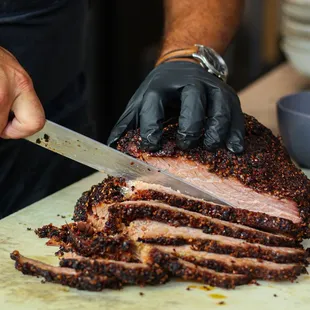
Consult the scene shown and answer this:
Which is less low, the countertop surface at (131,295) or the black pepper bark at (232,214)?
the black pepper bark at (232,214)

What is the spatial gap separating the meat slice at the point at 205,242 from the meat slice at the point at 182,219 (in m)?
0.02

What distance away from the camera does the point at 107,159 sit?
8.73 ft

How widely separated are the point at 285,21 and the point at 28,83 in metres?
2.34

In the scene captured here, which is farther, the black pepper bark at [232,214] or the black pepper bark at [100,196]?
the black pepper bark at [100,196]

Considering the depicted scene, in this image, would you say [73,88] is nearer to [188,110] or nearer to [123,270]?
[188,110]

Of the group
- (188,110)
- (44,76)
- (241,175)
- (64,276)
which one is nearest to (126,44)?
(44,76)

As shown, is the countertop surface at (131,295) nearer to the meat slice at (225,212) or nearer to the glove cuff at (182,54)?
the meat slice at (225,212)

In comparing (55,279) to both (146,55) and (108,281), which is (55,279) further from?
(146,55)

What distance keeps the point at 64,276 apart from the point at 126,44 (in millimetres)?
4429

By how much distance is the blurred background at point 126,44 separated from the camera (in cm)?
629

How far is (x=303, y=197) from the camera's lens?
2.64 meters

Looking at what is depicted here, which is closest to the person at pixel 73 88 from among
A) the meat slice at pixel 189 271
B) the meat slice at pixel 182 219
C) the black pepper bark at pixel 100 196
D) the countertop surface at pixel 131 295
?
the black pepper bark at pixel 100 196

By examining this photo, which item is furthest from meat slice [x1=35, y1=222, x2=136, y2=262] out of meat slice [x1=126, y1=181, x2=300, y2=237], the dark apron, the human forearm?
the human forearm

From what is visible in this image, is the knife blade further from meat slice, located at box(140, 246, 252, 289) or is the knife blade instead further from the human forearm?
the human forearm
